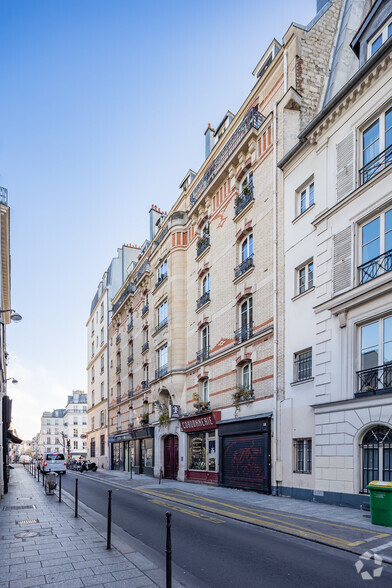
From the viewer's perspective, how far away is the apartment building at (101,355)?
1914 inches

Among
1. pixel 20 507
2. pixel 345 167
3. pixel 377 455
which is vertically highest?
pixel 345 167

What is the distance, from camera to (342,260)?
14625 mm

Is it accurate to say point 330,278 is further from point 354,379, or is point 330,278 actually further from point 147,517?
point 147,517

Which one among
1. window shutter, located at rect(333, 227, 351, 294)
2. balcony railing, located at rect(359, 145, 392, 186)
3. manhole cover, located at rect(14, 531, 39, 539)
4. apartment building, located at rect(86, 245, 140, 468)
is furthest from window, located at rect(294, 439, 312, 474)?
apartment building, located at rect(86, 245, 140, 468)

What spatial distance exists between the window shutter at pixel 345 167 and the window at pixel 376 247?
152cm

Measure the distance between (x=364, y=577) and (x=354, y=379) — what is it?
24.1 feet

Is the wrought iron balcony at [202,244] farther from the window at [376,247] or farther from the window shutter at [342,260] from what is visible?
the window at [376,247]

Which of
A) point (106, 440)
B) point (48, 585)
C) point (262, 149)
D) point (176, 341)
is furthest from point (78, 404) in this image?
point (48, 585)

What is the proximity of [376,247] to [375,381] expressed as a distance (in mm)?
3915

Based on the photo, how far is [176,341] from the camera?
1085 inches

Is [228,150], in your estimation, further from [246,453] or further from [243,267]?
[246,453]

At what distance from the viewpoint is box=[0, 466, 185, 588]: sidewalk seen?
6.57 m

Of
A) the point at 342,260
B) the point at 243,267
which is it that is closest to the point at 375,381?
the point at 342,260

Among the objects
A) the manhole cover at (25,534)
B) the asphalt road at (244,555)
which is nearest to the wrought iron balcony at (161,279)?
the asphalt road at (244,555)
